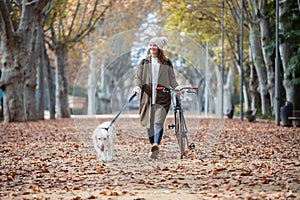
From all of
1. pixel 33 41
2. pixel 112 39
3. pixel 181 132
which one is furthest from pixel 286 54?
pixel 181 132

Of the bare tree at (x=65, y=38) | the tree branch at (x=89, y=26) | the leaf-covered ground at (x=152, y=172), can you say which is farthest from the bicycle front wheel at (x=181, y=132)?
the tree branch at (x=89, y=26)

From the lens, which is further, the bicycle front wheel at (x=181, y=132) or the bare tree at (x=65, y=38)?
the bare tree at (x=65, y=38)

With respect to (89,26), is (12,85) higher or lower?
lower

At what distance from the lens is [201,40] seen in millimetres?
42281

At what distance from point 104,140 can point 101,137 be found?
0.09m

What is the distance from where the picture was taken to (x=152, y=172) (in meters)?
9.14

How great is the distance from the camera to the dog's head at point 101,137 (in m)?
10.2

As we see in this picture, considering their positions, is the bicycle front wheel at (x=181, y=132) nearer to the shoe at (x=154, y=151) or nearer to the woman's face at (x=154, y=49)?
the shoe at (x=154, y=151)

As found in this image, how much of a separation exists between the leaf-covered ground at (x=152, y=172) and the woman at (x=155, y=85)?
619 millimetres

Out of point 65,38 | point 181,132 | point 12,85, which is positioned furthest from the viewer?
point 65,38

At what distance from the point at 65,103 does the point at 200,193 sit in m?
34.0

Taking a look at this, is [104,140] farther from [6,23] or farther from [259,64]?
[259,64]

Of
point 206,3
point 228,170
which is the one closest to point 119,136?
point 228,170

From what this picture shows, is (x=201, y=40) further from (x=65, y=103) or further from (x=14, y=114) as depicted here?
(x=14, y=114)
